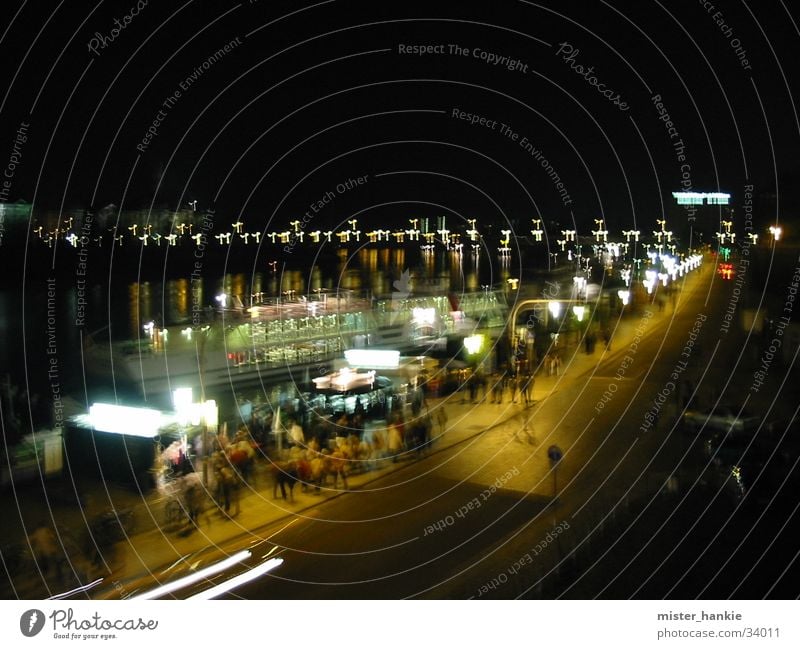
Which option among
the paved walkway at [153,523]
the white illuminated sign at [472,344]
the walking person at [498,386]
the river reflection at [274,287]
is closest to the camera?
the paved walkway at [153,523]

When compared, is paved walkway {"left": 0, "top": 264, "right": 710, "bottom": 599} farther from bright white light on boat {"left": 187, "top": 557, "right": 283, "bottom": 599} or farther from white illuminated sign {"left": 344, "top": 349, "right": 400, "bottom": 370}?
white illuminated sign {"left": 344, "top": 349, "right": 400, "bottom": 370}

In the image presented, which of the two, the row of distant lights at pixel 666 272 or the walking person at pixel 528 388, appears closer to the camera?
the walking person at pixel 528 388

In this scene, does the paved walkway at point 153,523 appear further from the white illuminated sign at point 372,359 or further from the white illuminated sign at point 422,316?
the white illuminated sign at point 422,316

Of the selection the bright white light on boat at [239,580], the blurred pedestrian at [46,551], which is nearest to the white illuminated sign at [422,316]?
the bright white light on boat at [239,580]

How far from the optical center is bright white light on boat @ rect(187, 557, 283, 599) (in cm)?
462

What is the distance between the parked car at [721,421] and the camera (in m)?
8.03

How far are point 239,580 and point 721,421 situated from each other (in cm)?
587

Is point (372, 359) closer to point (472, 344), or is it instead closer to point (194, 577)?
point (472, 344)

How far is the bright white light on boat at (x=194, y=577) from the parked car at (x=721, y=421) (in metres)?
5.25

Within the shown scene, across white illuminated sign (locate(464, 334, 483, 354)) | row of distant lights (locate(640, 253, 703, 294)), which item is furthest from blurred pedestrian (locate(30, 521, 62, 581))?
row of distant lights (locate(640, 253, 703, 294))

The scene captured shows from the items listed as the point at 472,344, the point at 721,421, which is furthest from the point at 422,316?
the point at 721,421

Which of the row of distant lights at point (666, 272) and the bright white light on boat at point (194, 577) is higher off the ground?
the row of distant lights at point (666, 272)

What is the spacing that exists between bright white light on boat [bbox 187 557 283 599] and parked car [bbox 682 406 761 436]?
5.06m
